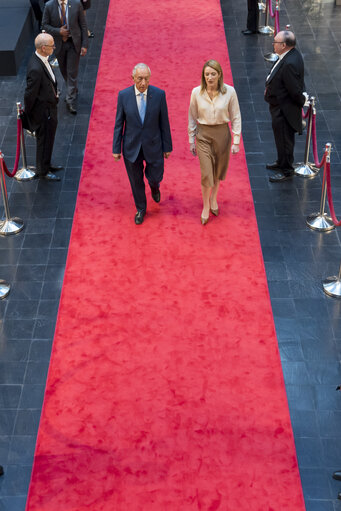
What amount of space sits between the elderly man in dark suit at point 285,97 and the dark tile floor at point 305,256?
242 millimetres

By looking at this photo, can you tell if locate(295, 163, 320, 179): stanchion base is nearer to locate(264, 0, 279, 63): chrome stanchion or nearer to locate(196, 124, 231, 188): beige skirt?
locate(196, 124, 231, 188): beige skirt

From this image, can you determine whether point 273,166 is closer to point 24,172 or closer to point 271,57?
point 24,172

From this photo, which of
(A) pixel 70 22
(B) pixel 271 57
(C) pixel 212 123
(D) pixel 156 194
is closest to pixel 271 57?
(B) pixel 271 57

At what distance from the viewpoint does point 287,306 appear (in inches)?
289

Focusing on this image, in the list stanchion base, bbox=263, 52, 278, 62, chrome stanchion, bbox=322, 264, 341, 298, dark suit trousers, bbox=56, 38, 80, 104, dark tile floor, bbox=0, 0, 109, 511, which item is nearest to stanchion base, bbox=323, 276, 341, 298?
chrome stanchion, bbox=322, 264, 341, 298

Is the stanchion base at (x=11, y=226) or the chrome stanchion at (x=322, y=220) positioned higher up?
the chrome stanchion at (x=322, y=220)

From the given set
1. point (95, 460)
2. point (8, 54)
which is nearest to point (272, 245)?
point (95, 460)

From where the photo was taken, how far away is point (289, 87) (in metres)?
8.45

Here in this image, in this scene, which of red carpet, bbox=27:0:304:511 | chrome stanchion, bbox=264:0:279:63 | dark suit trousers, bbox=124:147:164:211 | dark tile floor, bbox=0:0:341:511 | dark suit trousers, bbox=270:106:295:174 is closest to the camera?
red carpet, bbox=27:0:304:511

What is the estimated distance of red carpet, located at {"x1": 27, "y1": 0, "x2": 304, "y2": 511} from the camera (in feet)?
18.8

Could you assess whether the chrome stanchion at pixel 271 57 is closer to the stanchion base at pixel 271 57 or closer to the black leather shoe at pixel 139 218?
the stanchion base at pixel 271 57

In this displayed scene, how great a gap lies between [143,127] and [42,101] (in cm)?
151

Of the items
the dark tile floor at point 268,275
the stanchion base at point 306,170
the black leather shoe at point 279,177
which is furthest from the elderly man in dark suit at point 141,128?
the stanchion base at point 306,170

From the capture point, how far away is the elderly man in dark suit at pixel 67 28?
10.0 metres
